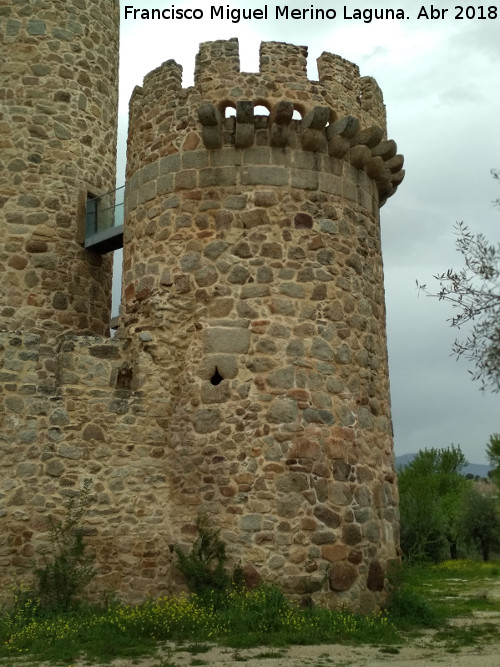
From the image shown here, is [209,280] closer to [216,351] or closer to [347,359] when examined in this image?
[216,351]

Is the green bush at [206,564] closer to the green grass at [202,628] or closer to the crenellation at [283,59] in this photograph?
the green grass at [202,628]

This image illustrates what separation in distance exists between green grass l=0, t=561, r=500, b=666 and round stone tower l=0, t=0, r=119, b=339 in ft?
18.0

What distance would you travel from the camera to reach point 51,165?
13062 mm

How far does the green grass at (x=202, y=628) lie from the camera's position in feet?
23.8

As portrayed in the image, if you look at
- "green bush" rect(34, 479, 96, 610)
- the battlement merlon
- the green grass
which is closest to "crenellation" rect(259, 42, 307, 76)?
the battlement merlon

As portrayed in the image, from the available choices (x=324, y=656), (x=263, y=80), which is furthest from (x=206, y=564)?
(x=263, y=80)

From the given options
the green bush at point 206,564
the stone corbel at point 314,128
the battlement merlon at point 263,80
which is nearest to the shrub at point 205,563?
the green bush at point 206,564

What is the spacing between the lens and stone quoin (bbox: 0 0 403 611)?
9.06m

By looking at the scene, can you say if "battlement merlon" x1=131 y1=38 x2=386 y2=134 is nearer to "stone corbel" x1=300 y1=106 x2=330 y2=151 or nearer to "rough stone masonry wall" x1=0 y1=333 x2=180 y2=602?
"stone corbel" x1=300 y1=106 x2=330 y2=151

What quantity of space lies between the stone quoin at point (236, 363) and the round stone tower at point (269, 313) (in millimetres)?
25

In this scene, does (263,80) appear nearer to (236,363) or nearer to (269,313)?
→ (269,313)

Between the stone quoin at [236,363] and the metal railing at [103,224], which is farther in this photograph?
the metal railing at [103,224]

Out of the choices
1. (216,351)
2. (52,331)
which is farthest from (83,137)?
(216,351)

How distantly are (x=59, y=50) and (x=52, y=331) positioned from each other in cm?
487
